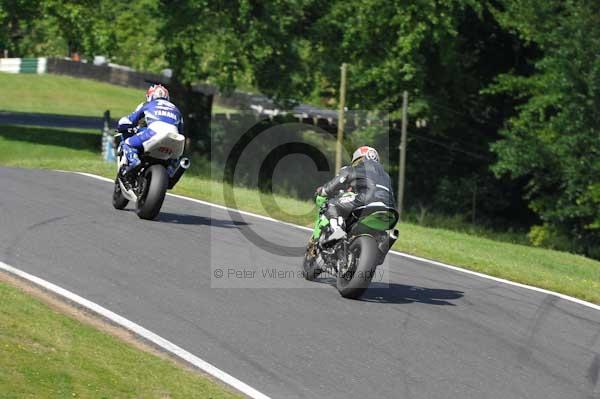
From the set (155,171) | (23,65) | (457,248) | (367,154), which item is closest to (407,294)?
(367,154)

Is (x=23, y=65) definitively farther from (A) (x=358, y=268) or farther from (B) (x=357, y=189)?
(A) (x=358, y=268)

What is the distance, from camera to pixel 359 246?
36.8ft

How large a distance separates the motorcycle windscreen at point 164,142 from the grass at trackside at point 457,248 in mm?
3630

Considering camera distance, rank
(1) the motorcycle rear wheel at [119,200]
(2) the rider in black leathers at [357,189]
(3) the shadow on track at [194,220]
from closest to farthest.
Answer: (2) the rider in black leathers at [357,189] → (3) the shadow on track at [194,220] → (1) the motorcycle rear wheel at [119,200]

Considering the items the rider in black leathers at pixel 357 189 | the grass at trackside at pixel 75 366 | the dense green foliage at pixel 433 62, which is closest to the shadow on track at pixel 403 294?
the rider in black leathers at pixel 357 189

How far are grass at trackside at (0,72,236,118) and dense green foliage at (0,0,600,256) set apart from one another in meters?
15.7

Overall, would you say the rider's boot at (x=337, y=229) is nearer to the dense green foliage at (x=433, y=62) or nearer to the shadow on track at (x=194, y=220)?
the shadow on track at (x=194, y=220)

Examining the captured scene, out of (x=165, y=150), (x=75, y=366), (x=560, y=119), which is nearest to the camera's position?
(x=75, y=366)

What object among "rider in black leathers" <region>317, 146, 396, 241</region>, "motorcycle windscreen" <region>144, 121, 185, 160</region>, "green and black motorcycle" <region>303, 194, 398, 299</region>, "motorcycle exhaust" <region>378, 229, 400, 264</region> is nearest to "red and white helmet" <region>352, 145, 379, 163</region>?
"rider in black leathers" <region>317, 146, 396, 241</region>

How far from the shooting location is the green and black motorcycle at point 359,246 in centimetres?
1116

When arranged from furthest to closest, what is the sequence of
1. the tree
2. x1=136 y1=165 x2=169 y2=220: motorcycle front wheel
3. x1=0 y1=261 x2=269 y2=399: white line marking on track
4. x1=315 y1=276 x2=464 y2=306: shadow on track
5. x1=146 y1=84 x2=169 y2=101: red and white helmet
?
the tree → x1=146 y1=84 x2=169 y2=101: red and white helmet → x1=136 y1=165 x2=169 y2=220: motorcycle front wheel → x1=315 y1=276 x2=464 y2=306: shadow on track → x1=0 y1=261 x2=269 y2=399: white line marking on track

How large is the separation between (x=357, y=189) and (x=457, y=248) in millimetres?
6959

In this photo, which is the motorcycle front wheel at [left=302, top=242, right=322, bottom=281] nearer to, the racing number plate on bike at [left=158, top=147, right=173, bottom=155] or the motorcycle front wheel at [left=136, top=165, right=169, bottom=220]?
the motorcycle front wheel at [left=136, top=165, right=169, bottom=220]

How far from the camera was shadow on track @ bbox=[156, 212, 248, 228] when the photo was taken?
15.6 metres
